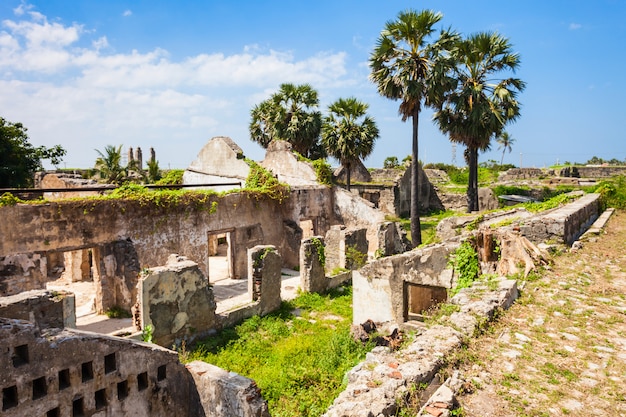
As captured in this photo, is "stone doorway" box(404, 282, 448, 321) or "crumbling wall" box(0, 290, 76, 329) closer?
"crumbling wall" box(0, 290, 76, 329)

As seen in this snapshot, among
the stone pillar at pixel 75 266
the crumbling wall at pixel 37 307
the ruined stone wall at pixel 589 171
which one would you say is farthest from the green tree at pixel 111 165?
the ruined stone wall at pixel 589 171

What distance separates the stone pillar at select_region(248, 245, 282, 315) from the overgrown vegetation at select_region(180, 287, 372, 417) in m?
0.45

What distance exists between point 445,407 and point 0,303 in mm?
7495

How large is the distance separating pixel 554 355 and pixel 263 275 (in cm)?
889

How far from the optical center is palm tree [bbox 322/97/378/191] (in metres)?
26.7

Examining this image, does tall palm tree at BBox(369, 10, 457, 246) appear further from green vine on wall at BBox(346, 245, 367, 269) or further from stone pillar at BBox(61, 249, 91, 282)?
stone pillar at BBox(61, 249, 91, 282)

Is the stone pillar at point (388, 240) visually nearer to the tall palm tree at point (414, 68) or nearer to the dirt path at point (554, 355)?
the tall palm tree at point (414, 68)

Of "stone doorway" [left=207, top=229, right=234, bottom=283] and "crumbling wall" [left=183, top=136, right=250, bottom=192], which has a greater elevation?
"crumbling wall" [left=183, top=136, right=250, bottom=192]

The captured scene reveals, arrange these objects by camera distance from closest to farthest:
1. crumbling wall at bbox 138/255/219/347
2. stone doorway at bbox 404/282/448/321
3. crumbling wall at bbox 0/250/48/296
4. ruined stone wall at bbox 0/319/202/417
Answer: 1. ruined stone wall at bbox 0/319/202/417
2. crumbling wall at bbox 138/255/219/347
3. stone doorway at bbox 404/282/448/321
4. crumbling wall at bbox 0/250/48/296

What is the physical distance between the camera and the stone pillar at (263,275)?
40.5 ft

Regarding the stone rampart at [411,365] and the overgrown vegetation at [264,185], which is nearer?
the stone rampart at [411,365]

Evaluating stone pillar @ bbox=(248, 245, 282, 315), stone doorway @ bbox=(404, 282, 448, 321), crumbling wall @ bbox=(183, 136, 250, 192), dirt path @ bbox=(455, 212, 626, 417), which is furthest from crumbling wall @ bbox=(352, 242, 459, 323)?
crumbling wall @ bbox=(183, 136, 250, 192)

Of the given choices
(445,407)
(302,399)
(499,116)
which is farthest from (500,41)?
(445,407)

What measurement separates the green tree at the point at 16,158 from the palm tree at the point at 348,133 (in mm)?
18876
